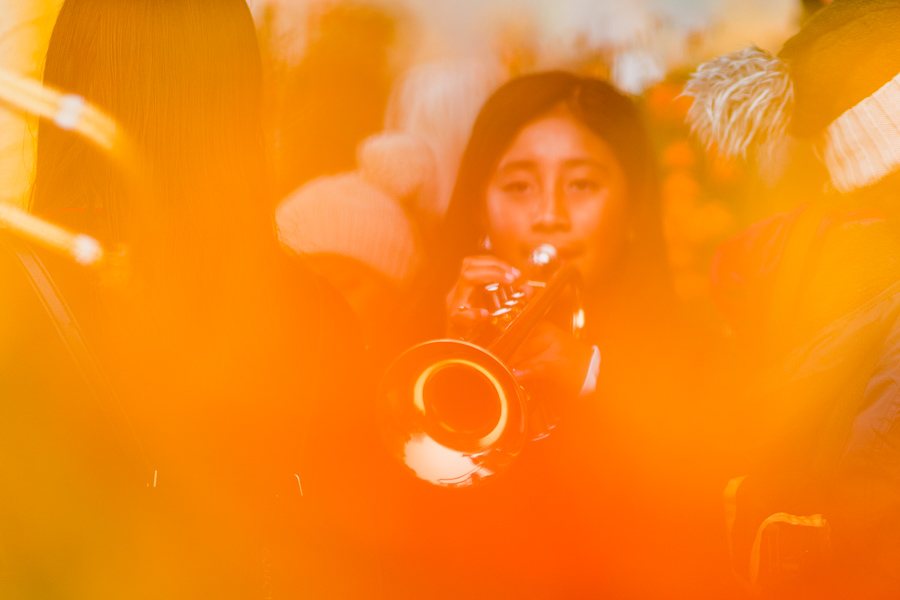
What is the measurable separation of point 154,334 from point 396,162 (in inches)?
28.7

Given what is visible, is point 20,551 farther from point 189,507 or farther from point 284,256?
point 284,256

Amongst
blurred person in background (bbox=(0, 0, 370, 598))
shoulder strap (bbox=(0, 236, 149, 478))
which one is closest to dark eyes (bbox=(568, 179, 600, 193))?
blurred person in background (bbox=(0, 0, 370, 598))

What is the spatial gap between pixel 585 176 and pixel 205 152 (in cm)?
85

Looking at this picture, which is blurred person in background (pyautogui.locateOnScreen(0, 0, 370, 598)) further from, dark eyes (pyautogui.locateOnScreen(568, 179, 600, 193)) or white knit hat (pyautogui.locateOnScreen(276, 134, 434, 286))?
dark eyes (pyautogui.locateOnScreen(568, 179, 600, 193))

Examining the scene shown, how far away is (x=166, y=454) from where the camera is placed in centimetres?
95

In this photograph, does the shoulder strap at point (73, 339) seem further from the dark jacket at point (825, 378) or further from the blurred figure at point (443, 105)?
the dark jacket at point (825, 378)

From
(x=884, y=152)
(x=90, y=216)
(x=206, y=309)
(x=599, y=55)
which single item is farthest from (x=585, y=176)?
(x=90, y=216)

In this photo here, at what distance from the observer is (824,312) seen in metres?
1.39

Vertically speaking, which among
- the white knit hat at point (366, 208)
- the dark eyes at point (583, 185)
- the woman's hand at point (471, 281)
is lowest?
the woman's hand at point (471, 281)

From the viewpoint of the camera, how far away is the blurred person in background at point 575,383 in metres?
1.43

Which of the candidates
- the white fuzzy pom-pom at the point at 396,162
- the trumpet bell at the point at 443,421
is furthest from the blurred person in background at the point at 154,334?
the white fuzzy pom-pom at the point at 396,162

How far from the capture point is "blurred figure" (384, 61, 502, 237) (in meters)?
1.45

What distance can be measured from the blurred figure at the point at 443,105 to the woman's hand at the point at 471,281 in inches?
7.9

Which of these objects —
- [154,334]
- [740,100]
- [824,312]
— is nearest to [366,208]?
[154,334]
